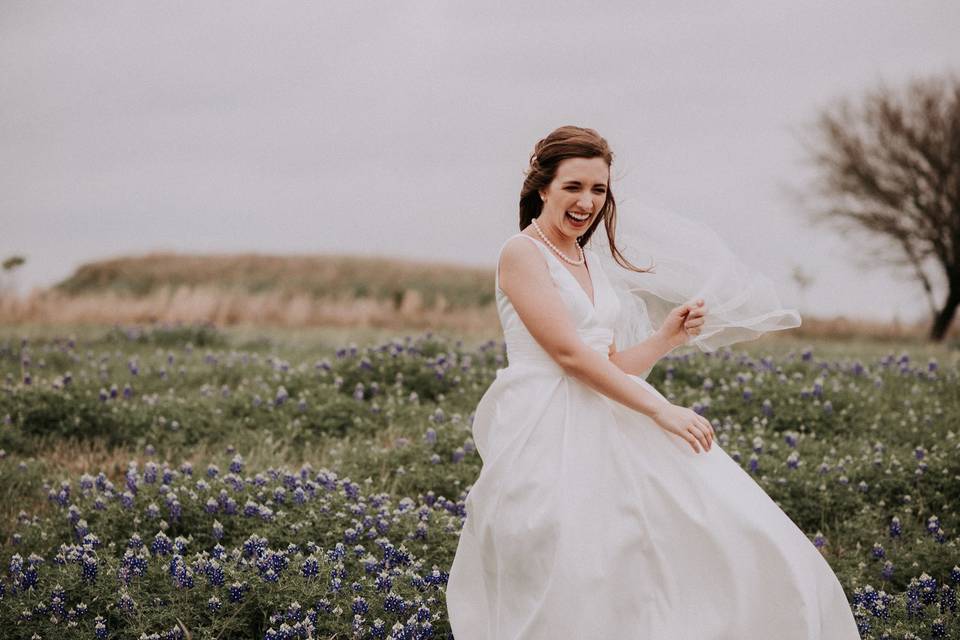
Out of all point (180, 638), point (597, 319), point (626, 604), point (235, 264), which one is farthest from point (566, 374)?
point (235, 264)

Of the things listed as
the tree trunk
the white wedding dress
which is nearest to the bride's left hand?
the white wedding dress

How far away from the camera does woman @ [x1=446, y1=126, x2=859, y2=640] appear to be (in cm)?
371

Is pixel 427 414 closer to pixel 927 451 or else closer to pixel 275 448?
pixel 275 448

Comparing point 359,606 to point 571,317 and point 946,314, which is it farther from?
point 946,314

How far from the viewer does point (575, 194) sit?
418cm

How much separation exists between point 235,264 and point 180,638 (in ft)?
105

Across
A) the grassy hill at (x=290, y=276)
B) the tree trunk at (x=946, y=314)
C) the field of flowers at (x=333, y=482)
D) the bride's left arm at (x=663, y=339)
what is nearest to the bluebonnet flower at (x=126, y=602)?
the field of flowers at (x=333, y=482)

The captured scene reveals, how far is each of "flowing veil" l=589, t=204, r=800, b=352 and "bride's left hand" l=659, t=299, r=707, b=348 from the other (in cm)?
22

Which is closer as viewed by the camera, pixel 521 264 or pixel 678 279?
pixel 521 264

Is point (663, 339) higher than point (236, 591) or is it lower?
higher

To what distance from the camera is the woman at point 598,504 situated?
146 inches

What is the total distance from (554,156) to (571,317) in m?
0.74

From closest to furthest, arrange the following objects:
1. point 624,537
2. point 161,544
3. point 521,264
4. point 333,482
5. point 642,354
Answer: point 624,537, point 521,264, point 642,354, point 161,544, point 333,482

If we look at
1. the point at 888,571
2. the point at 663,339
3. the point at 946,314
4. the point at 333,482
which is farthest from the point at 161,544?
the point at 946,314
